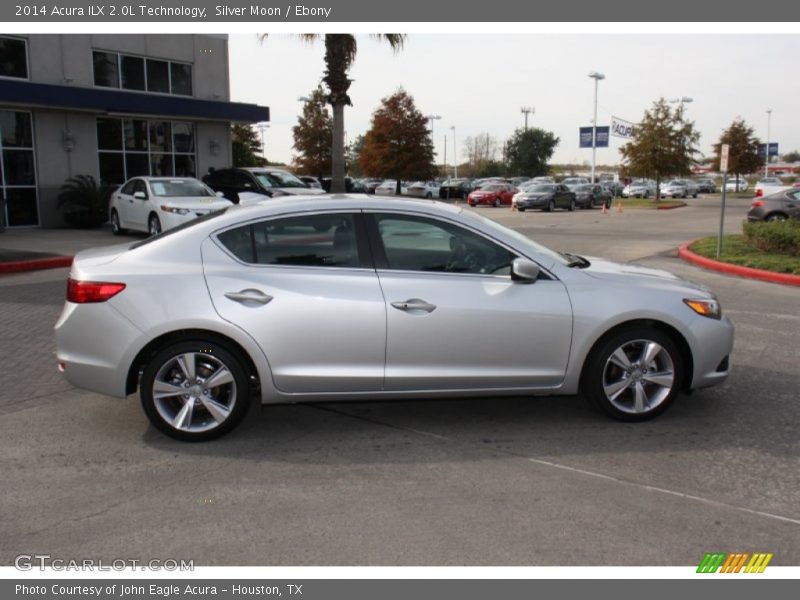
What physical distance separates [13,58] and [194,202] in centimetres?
816

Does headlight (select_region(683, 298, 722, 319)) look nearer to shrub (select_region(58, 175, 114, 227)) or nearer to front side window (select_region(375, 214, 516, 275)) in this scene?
front side window (select_region(375, 214, 516, 275))

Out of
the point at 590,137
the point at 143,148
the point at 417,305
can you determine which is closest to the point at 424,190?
the point at 590,137

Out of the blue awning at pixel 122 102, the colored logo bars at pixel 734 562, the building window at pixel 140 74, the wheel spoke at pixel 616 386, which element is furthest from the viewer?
the building window at pixel 140 74

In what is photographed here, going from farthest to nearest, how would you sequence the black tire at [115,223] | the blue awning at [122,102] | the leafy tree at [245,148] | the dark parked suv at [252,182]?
the leafy tree at [245,148], the dark parked suv at [252,182], the blue awning at [122,102], the black tire at [115,223]

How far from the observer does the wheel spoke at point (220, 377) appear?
4926 millimetres

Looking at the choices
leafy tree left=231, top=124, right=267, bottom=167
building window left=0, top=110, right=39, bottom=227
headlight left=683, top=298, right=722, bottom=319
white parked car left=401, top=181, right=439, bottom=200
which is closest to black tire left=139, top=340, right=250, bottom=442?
headlight left=683, top=298, right=722, bottom=319

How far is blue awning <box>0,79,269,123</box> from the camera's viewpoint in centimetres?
2012

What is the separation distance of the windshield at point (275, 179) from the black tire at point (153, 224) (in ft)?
13.3

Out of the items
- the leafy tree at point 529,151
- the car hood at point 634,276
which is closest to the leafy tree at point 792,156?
the leafy tree at point 529,151

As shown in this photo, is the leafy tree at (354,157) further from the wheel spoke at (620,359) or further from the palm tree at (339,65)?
the wheel spoke at (620,359)

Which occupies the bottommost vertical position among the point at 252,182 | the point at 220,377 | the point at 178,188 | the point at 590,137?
the point at 220,377

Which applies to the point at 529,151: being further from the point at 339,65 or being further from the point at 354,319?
the point at 354,319

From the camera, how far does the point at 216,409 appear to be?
196 inches
